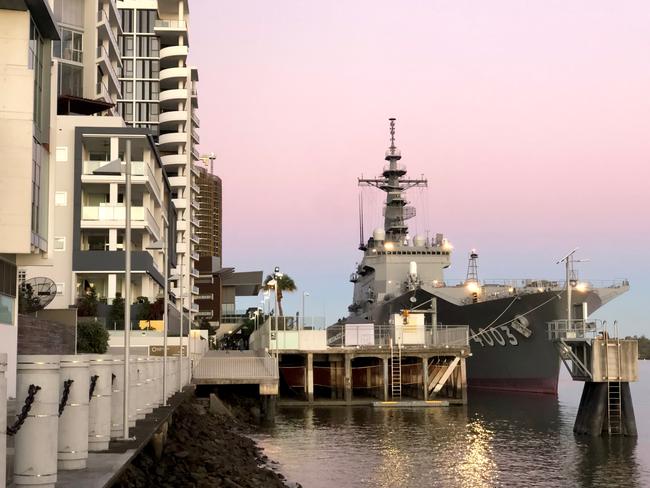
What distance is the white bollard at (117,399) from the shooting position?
57.9 ft

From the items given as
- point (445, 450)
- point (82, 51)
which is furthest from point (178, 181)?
point (445, 450)

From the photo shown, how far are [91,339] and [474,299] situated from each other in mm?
38498

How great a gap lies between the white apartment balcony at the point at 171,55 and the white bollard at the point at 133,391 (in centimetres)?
8871

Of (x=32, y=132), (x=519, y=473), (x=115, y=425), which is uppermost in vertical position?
(x=32, y=132)

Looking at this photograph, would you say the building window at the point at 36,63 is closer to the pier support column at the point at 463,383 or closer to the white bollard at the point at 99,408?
the white bollard at the point at 99,408

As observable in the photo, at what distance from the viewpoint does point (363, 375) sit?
66.8 metres

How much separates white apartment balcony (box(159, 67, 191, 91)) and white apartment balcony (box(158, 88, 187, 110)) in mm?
1211

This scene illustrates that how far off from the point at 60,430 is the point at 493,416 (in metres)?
41.9

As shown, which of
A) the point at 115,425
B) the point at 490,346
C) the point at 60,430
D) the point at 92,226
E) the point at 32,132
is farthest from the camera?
the point at 490,346

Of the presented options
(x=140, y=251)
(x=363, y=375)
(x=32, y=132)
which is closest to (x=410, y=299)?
(x=363, y=375)

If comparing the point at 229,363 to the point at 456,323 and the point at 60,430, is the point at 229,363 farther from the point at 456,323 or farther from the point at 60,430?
the point at 60,430

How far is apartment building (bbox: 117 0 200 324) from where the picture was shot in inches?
4126

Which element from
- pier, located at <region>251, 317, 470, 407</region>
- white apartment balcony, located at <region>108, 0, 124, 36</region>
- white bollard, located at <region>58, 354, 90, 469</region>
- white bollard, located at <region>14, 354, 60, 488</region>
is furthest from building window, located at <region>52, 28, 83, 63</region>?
white bollard, located at <region>14, 354, 60, 488</region>

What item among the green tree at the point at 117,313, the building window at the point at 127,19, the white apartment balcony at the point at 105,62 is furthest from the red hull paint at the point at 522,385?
the building window at the point at 127,19
